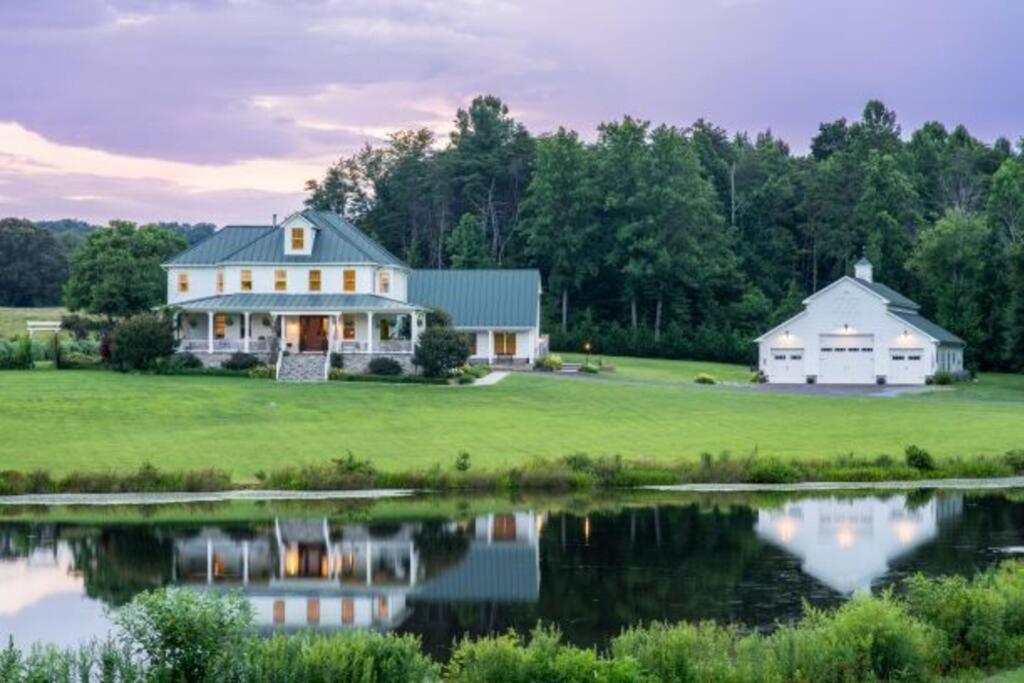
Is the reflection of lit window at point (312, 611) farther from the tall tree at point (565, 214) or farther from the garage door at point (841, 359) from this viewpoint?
the tall tree at point (565, 214)

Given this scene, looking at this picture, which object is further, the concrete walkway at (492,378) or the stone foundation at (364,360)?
the stone foundation at (364,360)

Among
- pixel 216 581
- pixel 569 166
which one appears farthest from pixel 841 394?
pixel 216 581

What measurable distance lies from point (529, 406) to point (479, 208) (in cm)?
6130

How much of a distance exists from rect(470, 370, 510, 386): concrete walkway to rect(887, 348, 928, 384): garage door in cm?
2118

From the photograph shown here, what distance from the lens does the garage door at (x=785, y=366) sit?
276ft

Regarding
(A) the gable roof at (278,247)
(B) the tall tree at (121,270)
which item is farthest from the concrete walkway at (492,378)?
(B) the tall tree at (121,270)

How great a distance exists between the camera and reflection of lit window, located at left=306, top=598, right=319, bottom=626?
84.9 feet

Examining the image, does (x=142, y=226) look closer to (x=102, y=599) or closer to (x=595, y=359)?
(x=595, y=359)

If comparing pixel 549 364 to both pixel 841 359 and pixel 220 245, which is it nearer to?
pixel 841 359

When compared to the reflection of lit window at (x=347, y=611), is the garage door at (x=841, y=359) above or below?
above

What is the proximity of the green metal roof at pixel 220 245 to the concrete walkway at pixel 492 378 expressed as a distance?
15.1 meters

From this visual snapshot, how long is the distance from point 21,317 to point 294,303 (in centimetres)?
4990

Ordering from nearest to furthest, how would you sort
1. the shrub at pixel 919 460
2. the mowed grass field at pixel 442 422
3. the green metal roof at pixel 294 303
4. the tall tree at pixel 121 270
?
the shrub at pixel 919 460 < the mowed grass field at pixel 442 422 < the green metal roof at pixel 294 303 < the tall tree at pixel 121 270

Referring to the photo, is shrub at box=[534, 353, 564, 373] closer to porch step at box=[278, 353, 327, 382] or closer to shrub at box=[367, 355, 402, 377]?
shrub at box=[367, 355, 402, 377]
